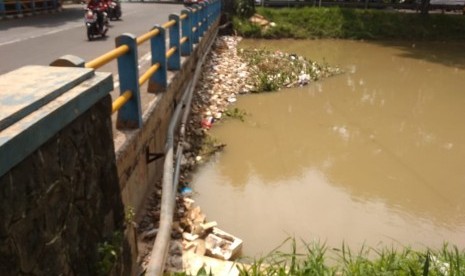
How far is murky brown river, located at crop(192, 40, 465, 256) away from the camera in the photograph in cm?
484

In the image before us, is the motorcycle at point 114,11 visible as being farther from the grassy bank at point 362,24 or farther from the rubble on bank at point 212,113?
the grassy bank at point 362,24

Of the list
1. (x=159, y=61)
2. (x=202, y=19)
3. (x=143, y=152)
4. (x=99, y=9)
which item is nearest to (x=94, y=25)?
(x=99, y=9)

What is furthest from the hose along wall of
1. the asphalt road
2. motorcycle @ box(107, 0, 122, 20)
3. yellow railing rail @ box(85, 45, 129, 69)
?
motorcycle @ box(107, 0, 122, 20)

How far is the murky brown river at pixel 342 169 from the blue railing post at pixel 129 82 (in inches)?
65.6

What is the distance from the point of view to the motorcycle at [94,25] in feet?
35.7

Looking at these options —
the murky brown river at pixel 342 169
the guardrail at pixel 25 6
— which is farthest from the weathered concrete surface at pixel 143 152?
the guardrail at pixel 25 6

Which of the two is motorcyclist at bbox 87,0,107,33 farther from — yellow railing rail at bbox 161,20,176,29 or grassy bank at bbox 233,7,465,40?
grassy bank at bbox 233,7,465,40

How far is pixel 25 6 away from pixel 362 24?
15336 millimetres

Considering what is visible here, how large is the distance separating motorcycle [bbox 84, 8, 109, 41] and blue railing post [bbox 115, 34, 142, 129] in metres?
7.89

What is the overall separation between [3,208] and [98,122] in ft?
3.10

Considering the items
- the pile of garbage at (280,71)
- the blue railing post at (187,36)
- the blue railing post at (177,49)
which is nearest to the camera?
the blue railing post at (177,49)

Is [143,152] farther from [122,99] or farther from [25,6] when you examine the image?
[25,6]

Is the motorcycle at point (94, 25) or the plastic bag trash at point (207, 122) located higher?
the motorcycle at point (94, 25)

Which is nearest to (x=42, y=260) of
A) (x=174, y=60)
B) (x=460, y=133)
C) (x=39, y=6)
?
(x=174, y=60)
